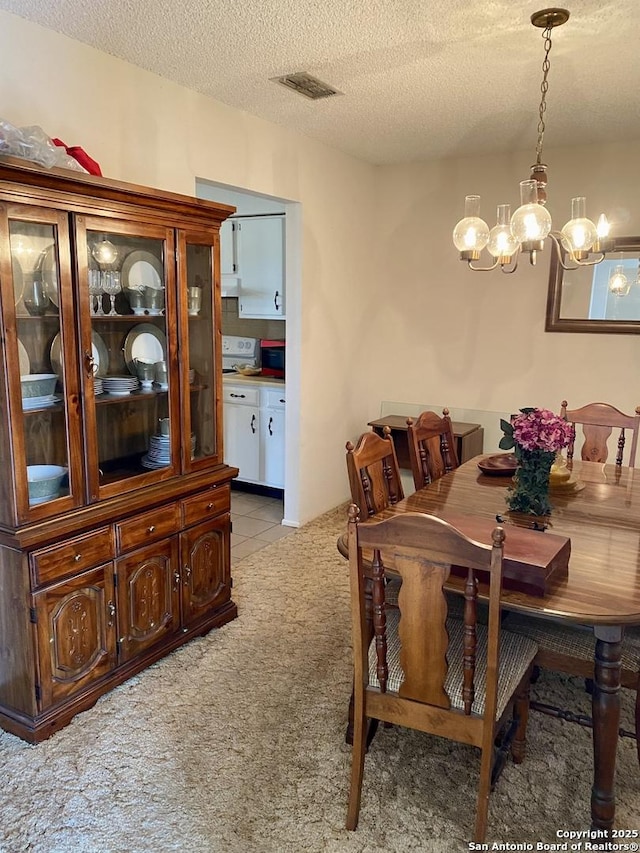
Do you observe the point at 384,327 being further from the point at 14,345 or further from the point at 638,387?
the point at 14,345

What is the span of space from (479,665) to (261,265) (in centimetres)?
355

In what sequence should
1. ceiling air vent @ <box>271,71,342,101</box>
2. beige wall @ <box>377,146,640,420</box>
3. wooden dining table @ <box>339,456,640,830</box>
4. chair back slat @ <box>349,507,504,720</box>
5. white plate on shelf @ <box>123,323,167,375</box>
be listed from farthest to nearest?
1. beige wall @ <box>377,146,640,420</box>
2. ceiling air vent @ <box>271,71,342,101</box>
3. white plate on shelf @ <box>123,323,167,375</box>
4. wooden dining table @ <box>339,456,640,830</box>
5. chair back slat @ <box>349,507,504,720</box>

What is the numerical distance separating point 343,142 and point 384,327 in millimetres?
1414

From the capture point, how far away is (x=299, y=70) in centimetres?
285

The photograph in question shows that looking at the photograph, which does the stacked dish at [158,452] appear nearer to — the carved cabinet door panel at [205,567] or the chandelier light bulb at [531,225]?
the carved cabinet door panel at [205,567]

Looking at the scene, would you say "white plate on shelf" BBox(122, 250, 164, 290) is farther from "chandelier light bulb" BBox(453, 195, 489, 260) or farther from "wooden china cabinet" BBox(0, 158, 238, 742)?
"chandelier light bulb" BBox(453, 195, 489, 260)

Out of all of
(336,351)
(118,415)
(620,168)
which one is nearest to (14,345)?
(118,415)

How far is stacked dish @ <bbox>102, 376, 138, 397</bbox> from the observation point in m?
Result: 2.54

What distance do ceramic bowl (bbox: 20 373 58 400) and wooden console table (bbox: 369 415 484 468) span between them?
103 inches

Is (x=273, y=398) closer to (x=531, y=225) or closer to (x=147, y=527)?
(x=147, y=527)

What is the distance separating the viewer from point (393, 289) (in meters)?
4.93

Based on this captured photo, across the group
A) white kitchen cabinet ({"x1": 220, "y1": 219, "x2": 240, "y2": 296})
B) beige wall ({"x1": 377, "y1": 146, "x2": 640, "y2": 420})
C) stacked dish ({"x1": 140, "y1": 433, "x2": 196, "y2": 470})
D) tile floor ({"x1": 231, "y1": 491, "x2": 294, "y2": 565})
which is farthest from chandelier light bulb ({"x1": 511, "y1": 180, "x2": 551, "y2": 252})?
white kitchen cabinet ({"x1": 220, "y1": 219, "x2": 240, "y2": 296})

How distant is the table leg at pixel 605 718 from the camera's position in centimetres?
177

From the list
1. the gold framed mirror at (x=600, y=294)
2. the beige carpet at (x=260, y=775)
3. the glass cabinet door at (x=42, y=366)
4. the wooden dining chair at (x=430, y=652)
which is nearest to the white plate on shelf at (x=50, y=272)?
the glass cabinet door at (x=42, y=366)
